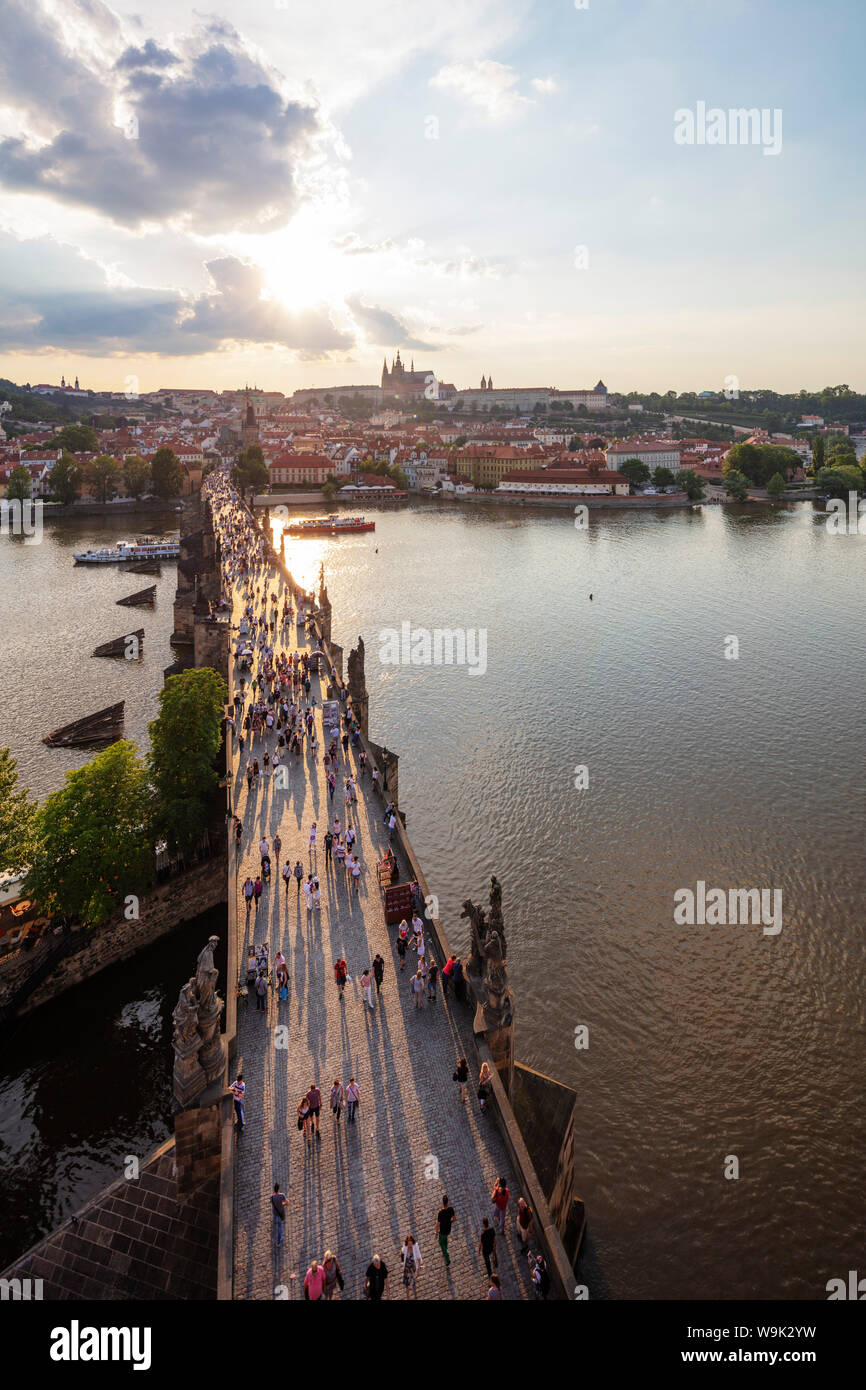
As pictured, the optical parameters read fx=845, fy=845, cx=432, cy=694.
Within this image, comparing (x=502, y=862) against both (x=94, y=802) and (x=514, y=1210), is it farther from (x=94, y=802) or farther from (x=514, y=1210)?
(x=514, y=1210)

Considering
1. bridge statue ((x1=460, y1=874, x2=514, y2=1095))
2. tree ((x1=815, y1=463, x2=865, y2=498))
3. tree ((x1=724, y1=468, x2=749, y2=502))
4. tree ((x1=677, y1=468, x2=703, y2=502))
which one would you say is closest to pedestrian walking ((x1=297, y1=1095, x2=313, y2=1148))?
bridge statue ((x1=460, y1=874, x2=514, y2=1095))

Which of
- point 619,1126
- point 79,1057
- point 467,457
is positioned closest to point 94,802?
point 79,1057

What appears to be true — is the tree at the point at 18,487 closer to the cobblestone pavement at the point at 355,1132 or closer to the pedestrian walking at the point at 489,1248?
the cobblestone pavement at the point at 355,1132

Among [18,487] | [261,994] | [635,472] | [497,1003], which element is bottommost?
[261,994]

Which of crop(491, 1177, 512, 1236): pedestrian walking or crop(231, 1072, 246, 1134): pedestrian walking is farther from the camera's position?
crop(231, 1072, 246, 1134): pedestrian walking

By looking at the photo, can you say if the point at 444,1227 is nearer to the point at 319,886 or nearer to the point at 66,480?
the point at 319,886

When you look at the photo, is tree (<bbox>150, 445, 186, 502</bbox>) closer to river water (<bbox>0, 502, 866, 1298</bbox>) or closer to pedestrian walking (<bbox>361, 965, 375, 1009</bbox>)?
river water (<bbox>0, 502, 866, 1298</bbox>)

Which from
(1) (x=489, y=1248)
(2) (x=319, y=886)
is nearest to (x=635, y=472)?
Result: (2) (x=319, y=886)
